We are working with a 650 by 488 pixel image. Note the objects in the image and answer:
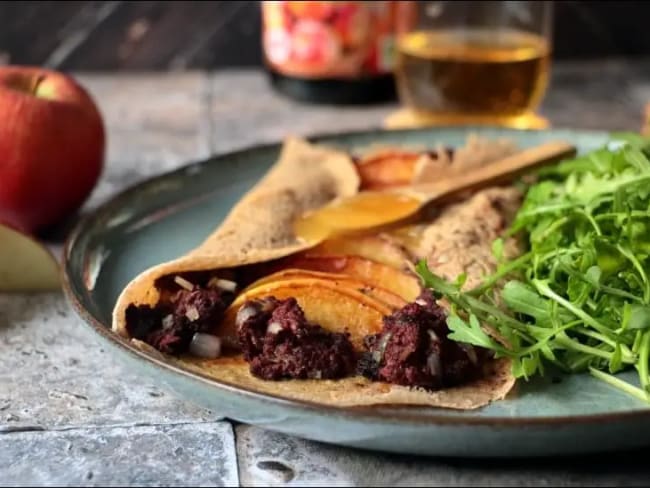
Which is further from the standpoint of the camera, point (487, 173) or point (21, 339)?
point (487, 173)

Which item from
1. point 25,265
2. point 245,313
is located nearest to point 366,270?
point 245,313

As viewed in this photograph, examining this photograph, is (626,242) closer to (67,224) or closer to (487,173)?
(487,173)

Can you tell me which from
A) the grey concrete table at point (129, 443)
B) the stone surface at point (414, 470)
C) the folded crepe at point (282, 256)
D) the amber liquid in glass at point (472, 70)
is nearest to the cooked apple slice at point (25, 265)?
the grey concrete table at point (129, 443)

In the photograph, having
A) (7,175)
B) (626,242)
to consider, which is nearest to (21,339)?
(7,175)

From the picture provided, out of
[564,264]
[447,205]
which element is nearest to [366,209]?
[447,205]

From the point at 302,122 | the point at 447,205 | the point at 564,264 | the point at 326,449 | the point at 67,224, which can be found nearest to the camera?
the point at 326,449

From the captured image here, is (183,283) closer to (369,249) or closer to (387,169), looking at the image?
(369,249)

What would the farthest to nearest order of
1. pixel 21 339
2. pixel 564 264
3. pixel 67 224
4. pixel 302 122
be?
pixel 302 122 → pixel 67 224 → pixel 21 339 → pixel 564 264

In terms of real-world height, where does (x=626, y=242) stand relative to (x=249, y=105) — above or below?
above
